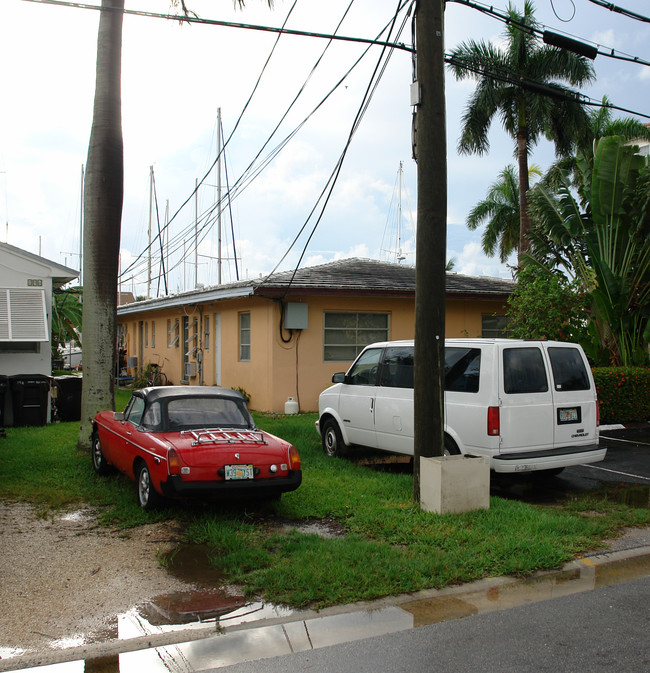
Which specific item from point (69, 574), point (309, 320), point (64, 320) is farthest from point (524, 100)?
point (69, 574)

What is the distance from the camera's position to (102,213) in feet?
34.7

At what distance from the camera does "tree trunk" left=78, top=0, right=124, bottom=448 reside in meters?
10.6

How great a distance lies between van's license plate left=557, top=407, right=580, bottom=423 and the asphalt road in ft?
11.6

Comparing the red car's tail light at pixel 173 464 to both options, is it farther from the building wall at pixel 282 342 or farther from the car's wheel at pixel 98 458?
the building wall at pixel 282 342

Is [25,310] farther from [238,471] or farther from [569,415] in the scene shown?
[569,415]

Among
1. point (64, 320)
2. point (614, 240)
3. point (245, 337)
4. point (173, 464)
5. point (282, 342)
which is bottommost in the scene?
point (173, 464)

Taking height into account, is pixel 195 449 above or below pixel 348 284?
below

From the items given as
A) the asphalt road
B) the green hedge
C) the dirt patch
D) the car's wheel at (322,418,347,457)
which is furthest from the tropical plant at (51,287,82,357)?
the asphalt road

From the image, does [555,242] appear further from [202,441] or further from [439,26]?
[202,441]

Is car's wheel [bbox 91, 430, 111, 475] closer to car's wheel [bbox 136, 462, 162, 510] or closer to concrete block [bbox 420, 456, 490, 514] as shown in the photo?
car's wheel [bbox 136, 462, 162, 510]

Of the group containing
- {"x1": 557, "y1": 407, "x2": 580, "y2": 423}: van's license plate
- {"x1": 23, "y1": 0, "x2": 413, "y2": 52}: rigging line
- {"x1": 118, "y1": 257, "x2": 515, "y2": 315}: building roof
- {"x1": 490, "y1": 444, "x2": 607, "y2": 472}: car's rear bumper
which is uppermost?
{"x1": 23, "y1": 0, "x2": 413, "y2": 52}: rigging line

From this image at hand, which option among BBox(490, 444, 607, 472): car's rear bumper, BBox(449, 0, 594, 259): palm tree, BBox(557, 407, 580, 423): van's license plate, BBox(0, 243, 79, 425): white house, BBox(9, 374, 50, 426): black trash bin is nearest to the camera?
BBox(490, 444, 607, 472): car's rear bumper

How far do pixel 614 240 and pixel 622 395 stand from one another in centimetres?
396

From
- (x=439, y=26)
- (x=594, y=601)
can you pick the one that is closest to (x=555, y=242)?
(x=439, y=26)
